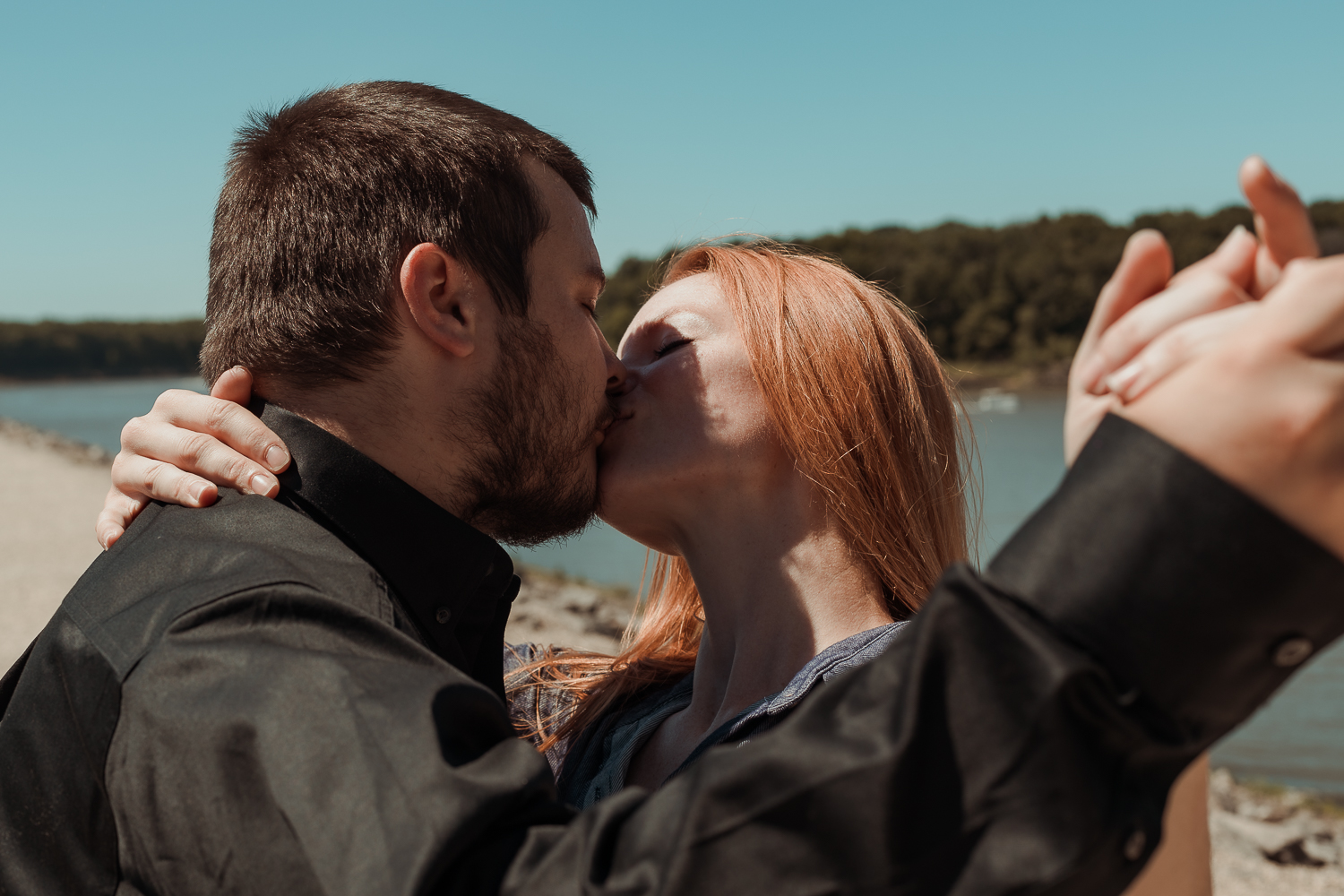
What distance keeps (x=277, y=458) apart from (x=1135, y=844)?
150 cm

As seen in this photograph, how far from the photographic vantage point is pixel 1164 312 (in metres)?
1.05

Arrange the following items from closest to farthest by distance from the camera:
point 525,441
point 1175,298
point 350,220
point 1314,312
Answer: point 1314,312 < point 1175,298 < point 350,220 < point 525,441

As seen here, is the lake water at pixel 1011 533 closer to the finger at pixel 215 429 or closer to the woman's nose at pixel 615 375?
the woman's nose at pixel 615 375

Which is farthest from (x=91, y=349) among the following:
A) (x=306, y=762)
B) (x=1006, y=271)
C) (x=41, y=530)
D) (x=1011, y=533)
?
(x=306, y=762)

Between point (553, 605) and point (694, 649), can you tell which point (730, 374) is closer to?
point (694, 649)

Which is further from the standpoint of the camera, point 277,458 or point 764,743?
point 277,458

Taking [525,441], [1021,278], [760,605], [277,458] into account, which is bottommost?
[1021,278]

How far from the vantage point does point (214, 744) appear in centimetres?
123

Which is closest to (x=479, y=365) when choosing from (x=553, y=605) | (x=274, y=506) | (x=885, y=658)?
(x=274, y=506)

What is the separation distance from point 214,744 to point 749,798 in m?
0.68

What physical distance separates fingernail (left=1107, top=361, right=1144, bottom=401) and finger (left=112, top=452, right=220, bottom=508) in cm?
151

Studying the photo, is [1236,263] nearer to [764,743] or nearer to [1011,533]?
[764,743]

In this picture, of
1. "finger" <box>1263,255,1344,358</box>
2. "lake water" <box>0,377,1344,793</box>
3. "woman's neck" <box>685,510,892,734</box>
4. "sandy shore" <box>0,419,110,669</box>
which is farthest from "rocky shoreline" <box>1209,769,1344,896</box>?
"sandy shore" <box>0,419,110,669</box>

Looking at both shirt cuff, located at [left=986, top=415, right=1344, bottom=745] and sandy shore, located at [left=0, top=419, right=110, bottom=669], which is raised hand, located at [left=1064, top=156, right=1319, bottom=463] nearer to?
shirt cuff, located at [left=986, top=415, right=1344, bottom=745]
